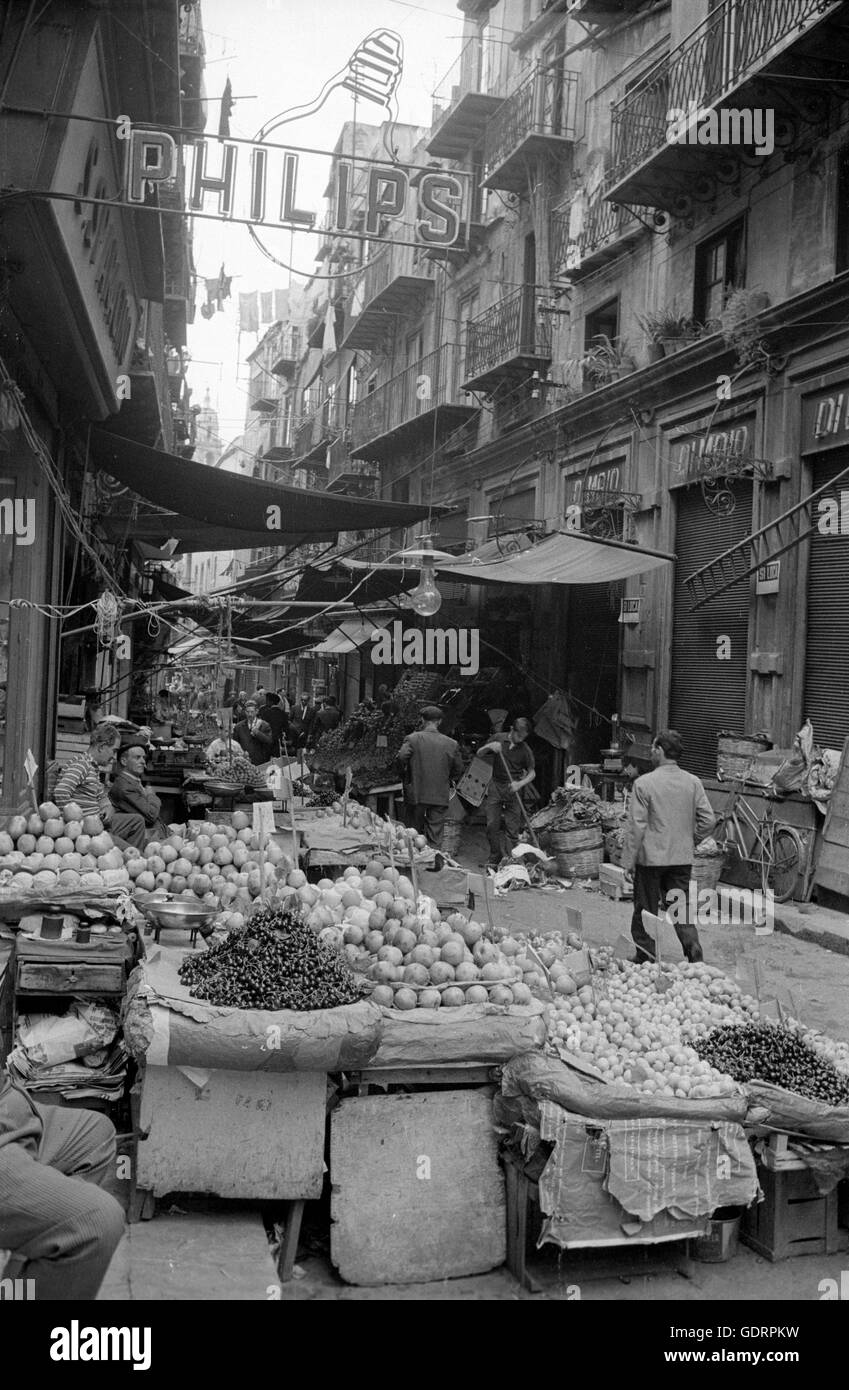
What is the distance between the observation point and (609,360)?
17.4 meters

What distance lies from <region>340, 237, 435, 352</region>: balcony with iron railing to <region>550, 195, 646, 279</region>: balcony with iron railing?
24.6ft

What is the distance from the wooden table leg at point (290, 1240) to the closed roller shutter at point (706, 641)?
1077 centimetres

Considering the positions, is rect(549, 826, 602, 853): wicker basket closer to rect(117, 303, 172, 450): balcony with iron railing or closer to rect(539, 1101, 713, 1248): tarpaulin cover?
rect(117, 303, 172, 450): balcony with iron railing

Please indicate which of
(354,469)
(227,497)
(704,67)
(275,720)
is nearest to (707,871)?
(227,497)

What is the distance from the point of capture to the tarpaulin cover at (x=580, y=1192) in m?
4.14

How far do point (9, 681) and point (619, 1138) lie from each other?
6716mm

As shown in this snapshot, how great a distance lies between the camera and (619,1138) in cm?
421

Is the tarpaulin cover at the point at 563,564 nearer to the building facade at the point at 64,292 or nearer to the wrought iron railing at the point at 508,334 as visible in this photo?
the building facade at the point at 64,292

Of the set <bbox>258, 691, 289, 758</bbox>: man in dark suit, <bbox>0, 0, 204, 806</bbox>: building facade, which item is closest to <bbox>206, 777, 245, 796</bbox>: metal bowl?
<bbox>0, 0, 204, 806</bbox>: building facade

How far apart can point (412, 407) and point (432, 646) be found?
10.6 meters

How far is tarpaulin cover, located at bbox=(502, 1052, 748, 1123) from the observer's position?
14.1ft

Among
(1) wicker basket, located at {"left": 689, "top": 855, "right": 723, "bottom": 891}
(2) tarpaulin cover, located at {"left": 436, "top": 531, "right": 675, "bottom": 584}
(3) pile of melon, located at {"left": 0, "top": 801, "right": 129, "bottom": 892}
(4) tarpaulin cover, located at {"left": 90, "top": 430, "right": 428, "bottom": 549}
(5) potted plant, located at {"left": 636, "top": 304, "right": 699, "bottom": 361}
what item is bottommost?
(1) wicker basket, located at {"left": 689, "top": 855, "right": 723, "bottom": 891}

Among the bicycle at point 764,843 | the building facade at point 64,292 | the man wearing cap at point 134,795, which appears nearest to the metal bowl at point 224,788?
the building facade at point 64,292

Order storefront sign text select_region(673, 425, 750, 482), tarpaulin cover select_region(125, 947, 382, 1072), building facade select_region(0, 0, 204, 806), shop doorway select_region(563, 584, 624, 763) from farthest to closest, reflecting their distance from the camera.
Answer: shop doorway select_region(563, 584, 624, 763), storefront sign text select_region(673, 425, 750, 482), building facade select_region(0, 0, 204, 806), tarpaulin cover select_region(125, 947, 382, 1072)
